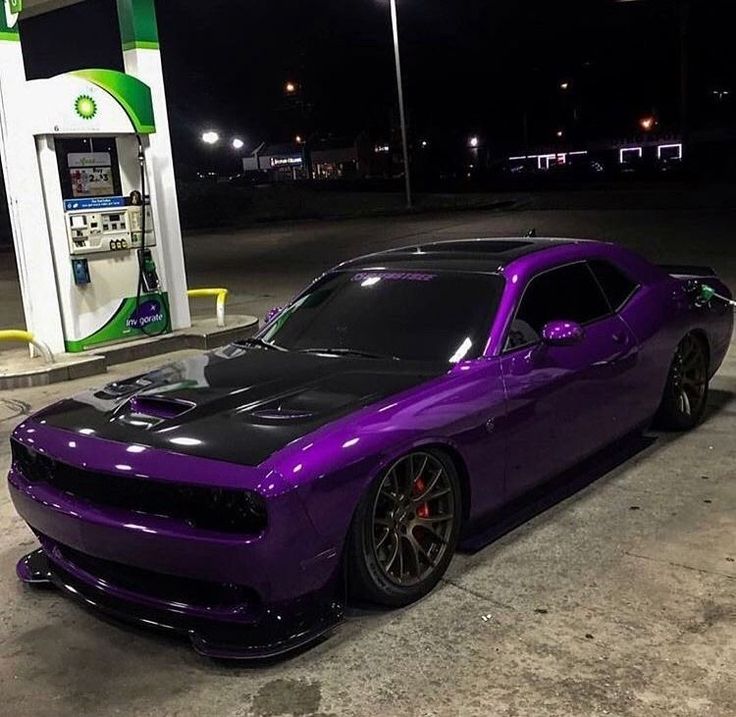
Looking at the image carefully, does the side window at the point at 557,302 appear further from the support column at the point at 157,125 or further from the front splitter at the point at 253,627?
the support column at the point at 157,125

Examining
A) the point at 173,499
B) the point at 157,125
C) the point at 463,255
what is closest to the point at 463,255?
the point at 463,255

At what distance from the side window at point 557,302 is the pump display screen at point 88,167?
20.9ft

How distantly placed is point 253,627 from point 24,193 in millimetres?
7073

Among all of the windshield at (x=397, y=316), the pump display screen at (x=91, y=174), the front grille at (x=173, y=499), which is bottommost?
the front grille at (x=173, y=499)

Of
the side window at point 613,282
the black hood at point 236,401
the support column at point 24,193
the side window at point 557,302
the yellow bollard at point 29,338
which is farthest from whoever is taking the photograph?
the yellow bollard at point 29,338

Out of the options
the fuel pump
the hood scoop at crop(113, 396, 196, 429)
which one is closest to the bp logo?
the fuel pump

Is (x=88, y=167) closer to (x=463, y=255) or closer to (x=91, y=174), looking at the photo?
(x=91, y=174)

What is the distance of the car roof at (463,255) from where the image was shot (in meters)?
4.89

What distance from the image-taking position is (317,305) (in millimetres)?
5191

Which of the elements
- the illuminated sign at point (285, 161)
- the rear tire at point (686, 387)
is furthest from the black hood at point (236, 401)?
the illuminated sign at point (285, 161)

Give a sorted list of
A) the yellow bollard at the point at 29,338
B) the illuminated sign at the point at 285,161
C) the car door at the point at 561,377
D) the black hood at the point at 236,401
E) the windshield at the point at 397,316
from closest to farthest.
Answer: the black hood at the point at 236,401
the car door at the point at 561,377
the windshield at the point at 397,316
the yellow bollard at the point at 29,338
the illuminated sign at the point at 285,161

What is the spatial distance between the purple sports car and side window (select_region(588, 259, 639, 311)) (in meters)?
0.02

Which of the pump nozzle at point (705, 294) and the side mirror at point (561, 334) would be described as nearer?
the side mirror at point (561, 334)

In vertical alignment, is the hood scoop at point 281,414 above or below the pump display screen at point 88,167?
below
